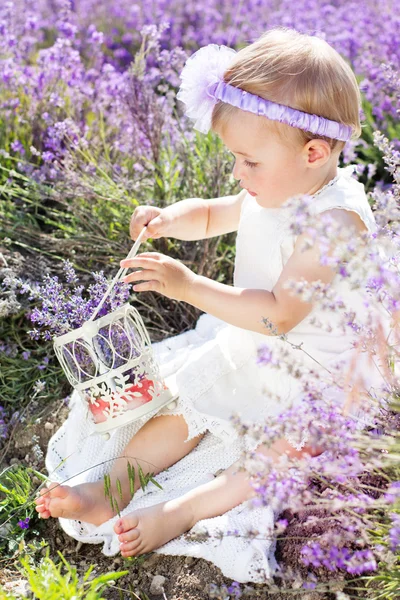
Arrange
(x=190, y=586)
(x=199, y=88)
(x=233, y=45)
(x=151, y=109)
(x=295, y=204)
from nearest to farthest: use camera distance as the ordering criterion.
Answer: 1. (x=295, y=204)
2. (x=190, y=586)
3. (x=199, y=88)
4. (x=151, y=109)
5. (x=233, y=45)

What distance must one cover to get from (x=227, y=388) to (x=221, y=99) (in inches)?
32.8

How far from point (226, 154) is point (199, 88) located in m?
0.82

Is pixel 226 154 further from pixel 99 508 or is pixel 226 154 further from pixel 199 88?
pixel 99 508

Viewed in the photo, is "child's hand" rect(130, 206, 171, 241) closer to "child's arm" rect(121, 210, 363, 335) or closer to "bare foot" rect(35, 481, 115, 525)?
"child's arm" rect(121, 210, 363, 335)

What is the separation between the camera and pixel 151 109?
2863 mm

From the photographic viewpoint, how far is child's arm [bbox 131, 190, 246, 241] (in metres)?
2.28

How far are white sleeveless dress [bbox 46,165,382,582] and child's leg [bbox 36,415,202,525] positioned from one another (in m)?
0.03

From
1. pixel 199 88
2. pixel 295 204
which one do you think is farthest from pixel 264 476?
pixel 199 88

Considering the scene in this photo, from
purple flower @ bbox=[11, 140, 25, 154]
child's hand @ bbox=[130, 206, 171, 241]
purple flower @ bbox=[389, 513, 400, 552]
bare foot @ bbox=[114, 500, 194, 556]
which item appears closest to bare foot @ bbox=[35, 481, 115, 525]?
bare foot @ bbox=[114, 500, 194, 556]

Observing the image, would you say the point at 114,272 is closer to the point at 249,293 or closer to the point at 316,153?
the point at 249,293

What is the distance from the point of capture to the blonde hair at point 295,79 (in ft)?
6.44

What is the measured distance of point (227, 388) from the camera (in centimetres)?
226

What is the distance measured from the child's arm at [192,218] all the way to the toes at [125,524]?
0.82 meters

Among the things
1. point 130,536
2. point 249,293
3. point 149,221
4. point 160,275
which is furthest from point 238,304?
point 130,536
